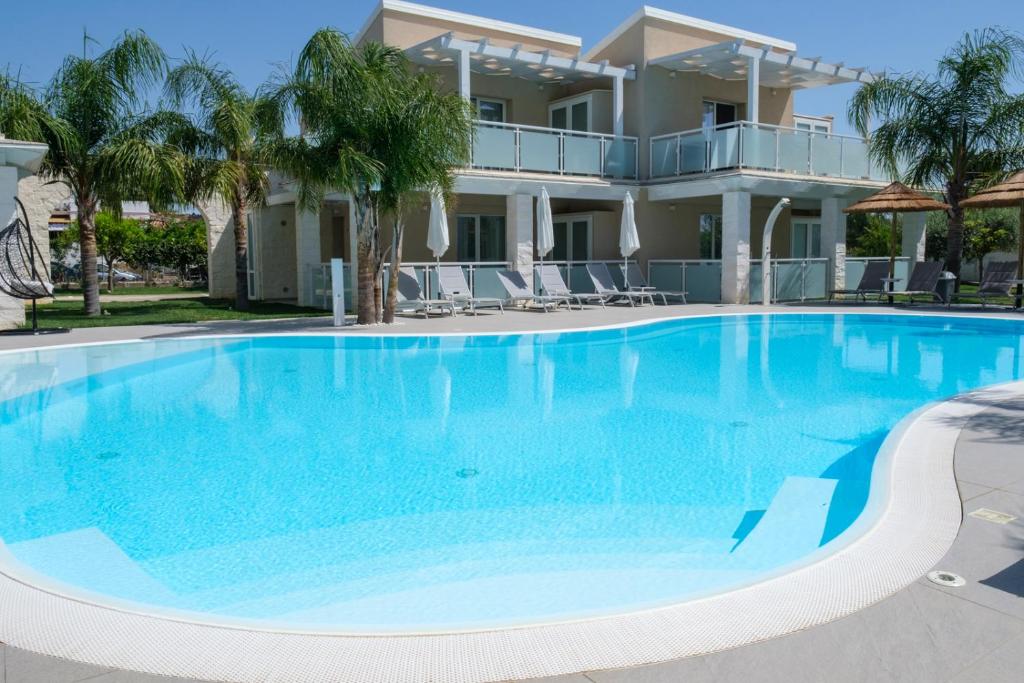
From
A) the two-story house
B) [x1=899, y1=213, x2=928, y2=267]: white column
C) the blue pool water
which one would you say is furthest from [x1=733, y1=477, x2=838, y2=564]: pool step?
[x1=899, y1=213, x2=928, y2=267]: white column

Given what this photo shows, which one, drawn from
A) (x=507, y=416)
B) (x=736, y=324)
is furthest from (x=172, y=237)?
(x=507, y=416)

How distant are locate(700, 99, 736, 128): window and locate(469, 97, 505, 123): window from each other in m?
5.71

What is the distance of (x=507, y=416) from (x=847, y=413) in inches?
138

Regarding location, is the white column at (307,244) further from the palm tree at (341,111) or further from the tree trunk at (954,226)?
the tree trunk at (954,226)

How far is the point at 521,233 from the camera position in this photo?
65.1ft

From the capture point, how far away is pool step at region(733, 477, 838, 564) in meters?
4.77

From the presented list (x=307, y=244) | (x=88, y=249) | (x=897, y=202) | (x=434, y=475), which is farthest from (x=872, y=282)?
(x=88, y=249)

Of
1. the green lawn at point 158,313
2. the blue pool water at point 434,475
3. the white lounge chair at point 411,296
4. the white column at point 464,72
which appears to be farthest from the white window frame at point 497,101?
the blue pool water at point 434,475

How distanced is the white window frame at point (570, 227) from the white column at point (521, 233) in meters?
3.16

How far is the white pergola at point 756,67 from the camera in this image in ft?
65.9

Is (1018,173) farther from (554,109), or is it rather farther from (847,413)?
(847,413)

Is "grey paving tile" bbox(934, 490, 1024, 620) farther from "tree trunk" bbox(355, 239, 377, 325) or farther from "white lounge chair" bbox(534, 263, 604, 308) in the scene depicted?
"white lounge chair" bbox(534, 263, 604, 308)

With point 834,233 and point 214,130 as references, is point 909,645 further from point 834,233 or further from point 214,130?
point 834,233

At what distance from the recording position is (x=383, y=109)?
14.2 m
